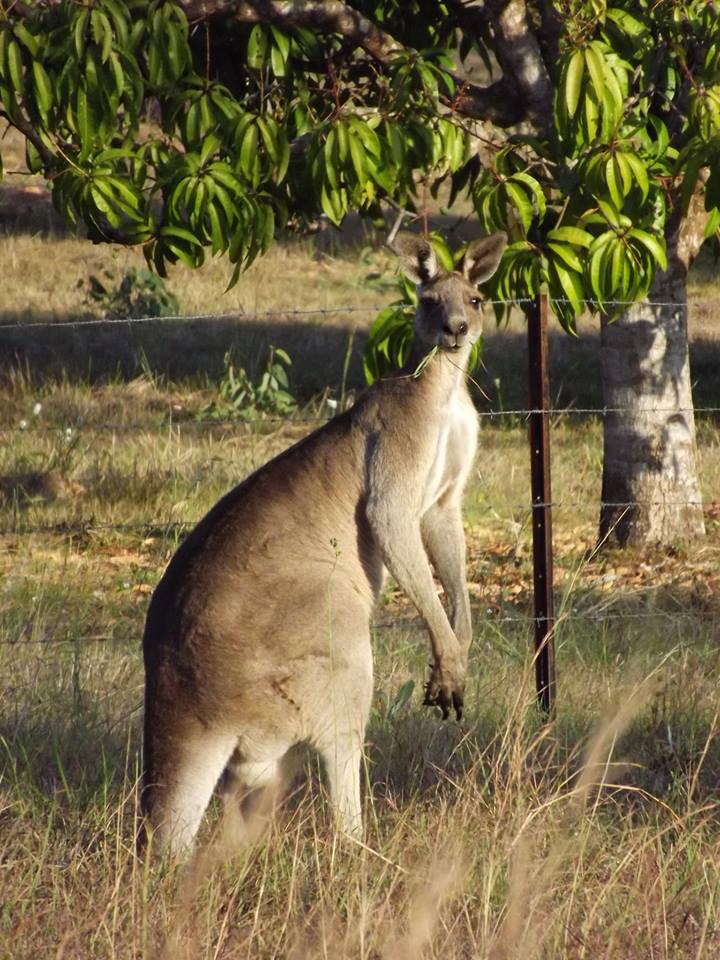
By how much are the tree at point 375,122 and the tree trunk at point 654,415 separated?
92cm

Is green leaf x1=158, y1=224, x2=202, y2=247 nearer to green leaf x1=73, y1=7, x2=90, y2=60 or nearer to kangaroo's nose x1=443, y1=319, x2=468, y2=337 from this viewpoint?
green leaf x1=73, y1=7, x2=90, y2=60

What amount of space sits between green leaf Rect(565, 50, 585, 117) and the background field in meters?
1.70

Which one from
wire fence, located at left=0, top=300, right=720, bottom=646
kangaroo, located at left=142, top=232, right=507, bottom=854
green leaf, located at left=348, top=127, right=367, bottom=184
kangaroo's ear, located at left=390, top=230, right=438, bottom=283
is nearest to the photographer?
kangaroo, located at left=142, top=232, right=507, bottom=854

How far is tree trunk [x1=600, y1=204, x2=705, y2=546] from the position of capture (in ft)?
22.9

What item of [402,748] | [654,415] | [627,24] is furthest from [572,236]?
[654,415]

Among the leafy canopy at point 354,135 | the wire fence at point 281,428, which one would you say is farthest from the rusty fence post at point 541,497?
the leafy canopy at point 354,135

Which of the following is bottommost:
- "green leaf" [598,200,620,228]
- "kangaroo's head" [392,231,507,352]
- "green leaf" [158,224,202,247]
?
"kangaroo's head" [392,231,507,352]

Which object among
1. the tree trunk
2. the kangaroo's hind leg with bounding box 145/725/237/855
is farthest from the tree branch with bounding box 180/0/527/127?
the kangaroo's hind leg with bounding box 145/725/237/855

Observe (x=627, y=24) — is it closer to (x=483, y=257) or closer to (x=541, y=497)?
(x=483, y=257)

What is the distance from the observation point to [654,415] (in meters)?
7.02

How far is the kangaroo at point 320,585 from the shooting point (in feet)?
11.2

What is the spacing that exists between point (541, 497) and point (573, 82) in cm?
139

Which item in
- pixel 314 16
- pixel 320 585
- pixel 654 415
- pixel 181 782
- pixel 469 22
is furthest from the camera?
pixel 654 415

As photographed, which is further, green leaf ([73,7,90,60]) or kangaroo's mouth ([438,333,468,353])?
green leaf ([73,7,90,60])
